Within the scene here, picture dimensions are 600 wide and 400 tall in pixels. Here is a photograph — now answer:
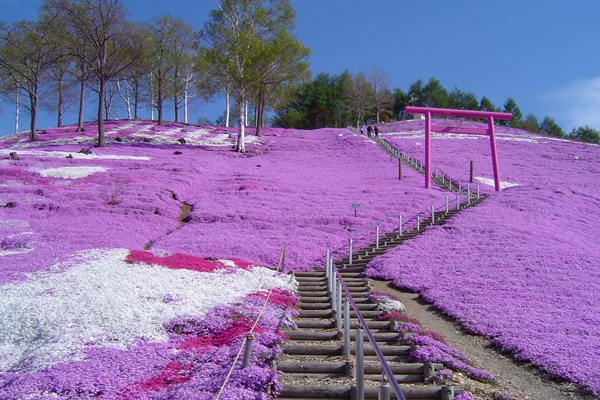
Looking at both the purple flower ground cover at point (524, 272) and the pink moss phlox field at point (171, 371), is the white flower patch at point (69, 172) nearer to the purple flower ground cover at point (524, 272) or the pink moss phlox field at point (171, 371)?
the purple flower ground cover at point (524, 272)

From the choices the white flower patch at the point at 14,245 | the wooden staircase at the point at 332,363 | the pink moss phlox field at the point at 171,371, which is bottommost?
the wooden staircase at the point at 332,363

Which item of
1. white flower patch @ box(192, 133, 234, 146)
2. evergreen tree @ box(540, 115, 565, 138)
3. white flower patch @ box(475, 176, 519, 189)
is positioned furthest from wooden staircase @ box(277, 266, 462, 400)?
evergreen tree @ box(540, 115, 565, 138)

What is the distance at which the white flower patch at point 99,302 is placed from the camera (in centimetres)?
817

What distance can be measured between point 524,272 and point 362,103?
7589cm

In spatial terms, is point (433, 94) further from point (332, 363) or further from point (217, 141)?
point (332, 363)

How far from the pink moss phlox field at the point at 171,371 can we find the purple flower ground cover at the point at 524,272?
577 cm

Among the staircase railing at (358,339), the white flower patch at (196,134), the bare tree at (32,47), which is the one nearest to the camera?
the staircase railing at (358,339)

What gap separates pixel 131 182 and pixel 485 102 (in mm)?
100988

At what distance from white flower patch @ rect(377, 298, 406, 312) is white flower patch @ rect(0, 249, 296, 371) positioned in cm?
283

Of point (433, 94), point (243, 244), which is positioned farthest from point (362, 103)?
point (243, 244)

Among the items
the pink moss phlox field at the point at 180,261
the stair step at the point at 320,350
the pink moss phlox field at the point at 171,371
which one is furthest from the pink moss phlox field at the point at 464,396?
the pink moss phlox field at the point at 180,261

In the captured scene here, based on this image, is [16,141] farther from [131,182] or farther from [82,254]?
[82,254]

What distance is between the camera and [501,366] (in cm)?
917

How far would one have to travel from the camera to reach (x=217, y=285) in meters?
12.5
